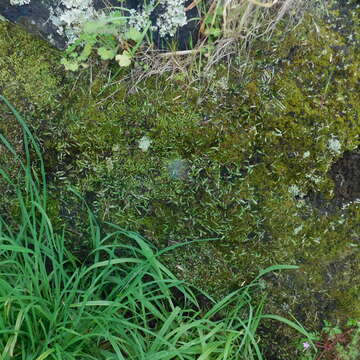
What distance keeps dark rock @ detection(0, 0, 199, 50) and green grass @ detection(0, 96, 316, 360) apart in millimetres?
426

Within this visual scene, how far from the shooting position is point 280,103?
2221 millimetres

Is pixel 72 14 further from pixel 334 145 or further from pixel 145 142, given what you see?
pixel 334 145

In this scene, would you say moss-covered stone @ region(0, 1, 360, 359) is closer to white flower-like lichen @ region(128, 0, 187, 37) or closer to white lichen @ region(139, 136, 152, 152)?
white lichen @ region(139, 136, 152, 152)

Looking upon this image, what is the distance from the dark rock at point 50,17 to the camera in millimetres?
2219

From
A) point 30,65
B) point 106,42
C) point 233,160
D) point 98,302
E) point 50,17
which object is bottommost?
point 98,302

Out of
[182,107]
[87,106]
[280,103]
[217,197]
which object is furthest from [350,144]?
[87,106]

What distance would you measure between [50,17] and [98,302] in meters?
1.50

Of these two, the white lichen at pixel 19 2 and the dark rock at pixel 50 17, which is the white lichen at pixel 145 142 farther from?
the white lichen at pixel 19 2

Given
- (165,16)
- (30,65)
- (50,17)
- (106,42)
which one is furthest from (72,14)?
(165,16)

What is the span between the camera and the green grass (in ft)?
7.22

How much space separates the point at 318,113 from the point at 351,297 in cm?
106

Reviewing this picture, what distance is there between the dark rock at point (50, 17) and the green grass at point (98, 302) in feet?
1.40

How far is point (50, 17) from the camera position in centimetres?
224

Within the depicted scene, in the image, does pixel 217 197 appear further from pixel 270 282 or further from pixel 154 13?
pixel 154 13
